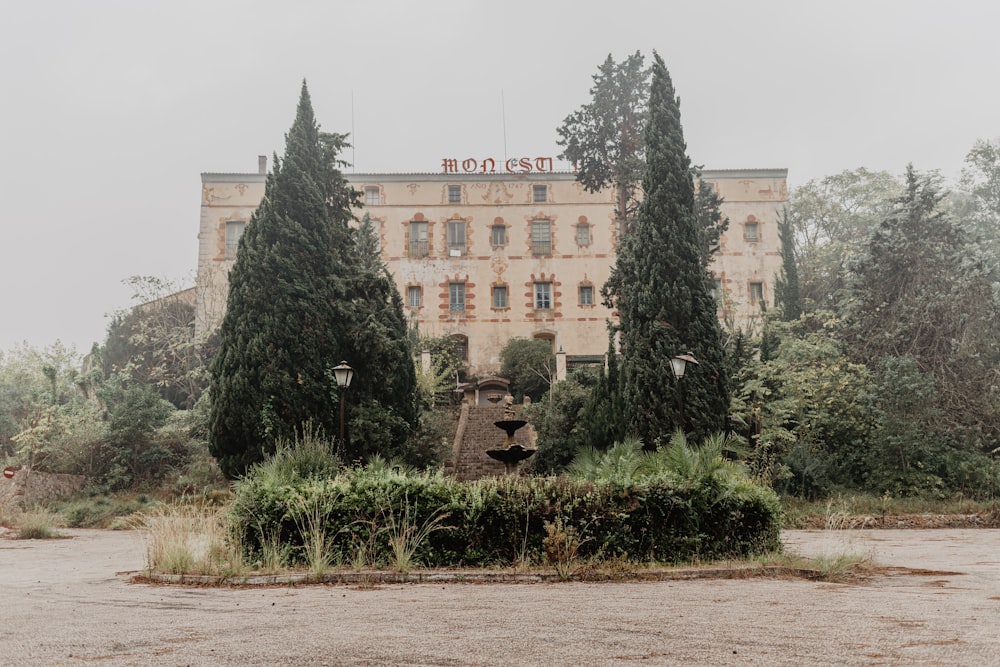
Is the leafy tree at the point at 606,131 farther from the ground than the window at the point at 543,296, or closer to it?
farther from the ground

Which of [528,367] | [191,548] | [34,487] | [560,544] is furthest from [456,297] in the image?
[560,544]

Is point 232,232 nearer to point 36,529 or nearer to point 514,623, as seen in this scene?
point 36,529

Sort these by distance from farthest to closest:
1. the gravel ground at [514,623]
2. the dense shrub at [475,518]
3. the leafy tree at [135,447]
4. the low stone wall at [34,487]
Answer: the leafy tree at [135,447]
the low stone wall at [34,487]
the dense shrub at [475,518]
the gravel ground at [514,623]

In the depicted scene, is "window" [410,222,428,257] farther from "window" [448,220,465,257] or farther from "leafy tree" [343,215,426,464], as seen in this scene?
"leafy tree" [343,215,426,464]

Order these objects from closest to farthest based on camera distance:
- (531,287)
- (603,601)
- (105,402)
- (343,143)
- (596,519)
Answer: (603,601) < (596,519) < (343,143) < (105,402) < (531,287)

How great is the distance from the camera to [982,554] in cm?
1116

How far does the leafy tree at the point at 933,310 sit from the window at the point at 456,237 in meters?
20.1

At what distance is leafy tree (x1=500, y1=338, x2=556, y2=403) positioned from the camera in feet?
108

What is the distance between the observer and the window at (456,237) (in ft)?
127

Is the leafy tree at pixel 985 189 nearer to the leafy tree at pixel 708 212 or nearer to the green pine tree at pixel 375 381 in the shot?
the leafy tree at pixel 708 212

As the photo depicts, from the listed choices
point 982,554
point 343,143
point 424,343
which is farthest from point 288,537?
point 424,343

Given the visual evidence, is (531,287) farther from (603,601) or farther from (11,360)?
(603,601)

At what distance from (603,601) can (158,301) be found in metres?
30.8

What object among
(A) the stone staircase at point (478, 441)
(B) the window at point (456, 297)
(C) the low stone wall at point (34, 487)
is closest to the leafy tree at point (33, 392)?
(C) the low stone wall at point (34, 487)
